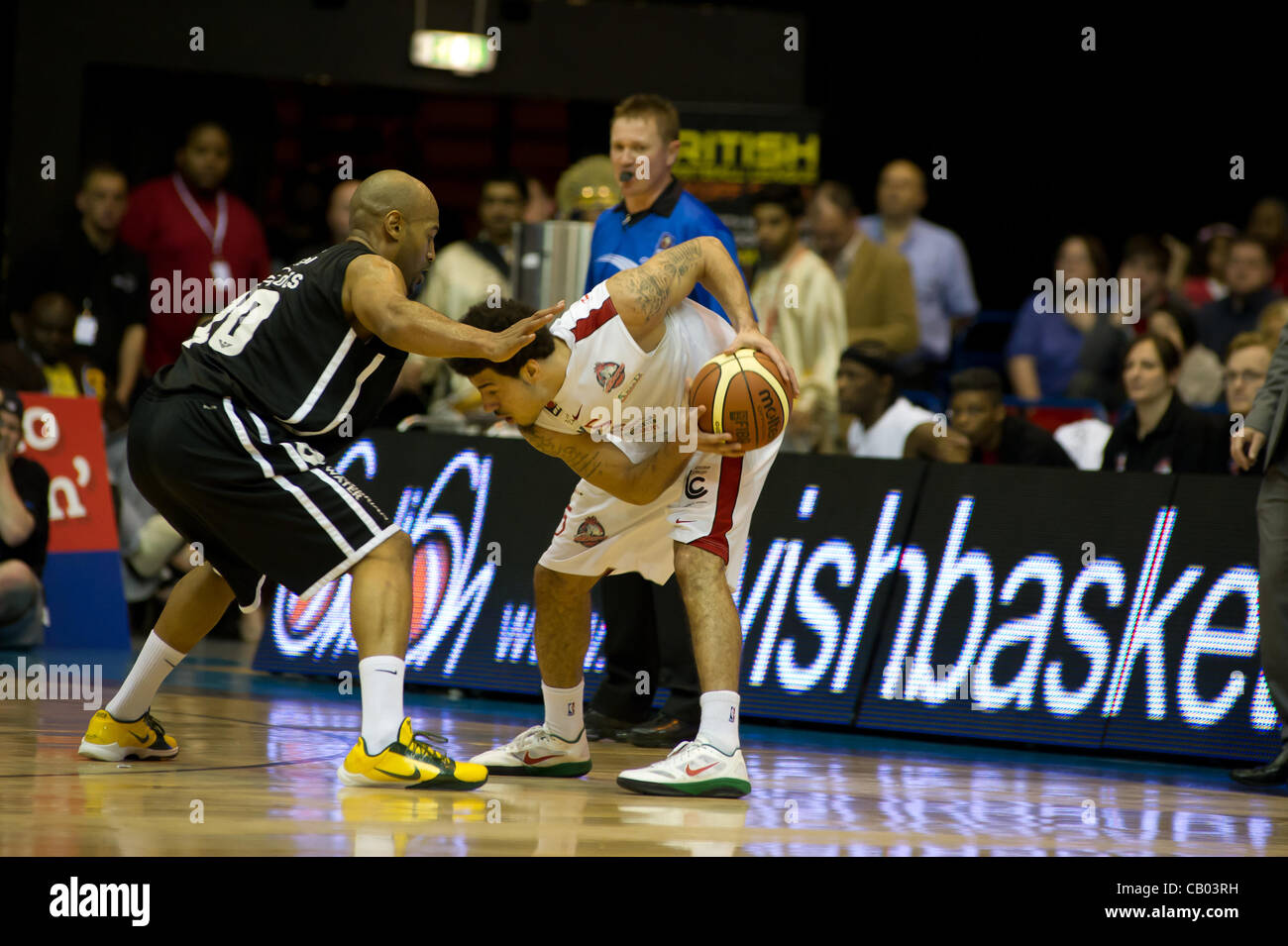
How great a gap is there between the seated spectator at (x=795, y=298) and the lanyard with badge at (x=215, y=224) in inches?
157

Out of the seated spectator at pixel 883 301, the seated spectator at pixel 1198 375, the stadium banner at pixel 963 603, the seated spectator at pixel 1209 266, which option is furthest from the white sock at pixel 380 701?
the seated spectator at pixel 1209 266

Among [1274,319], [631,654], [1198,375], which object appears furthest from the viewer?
[1198,375]

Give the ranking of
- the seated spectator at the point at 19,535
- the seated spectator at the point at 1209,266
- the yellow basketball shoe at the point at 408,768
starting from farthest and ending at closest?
1. the seated spectator at the point at 1209,266
2. the seated spectator at the point at 19,535
3. the yellow basketball shoe at the point at 408,768

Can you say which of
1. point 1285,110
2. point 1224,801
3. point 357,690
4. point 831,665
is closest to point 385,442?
point 357,690

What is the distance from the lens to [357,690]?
802cm

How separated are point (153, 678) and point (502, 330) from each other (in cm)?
172

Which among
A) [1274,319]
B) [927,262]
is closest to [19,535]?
[927,262]

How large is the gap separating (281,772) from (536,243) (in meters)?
4.47

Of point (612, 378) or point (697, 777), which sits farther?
point (612, 378)

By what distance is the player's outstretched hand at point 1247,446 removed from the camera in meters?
6.23

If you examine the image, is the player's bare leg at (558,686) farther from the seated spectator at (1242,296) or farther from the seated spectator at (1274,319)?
the seated spectator at (1242,296)

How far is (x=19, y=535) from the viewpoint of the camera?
884 cm

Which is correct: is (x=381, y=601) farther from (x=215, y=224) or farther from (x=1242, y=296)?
(x=1242, y=296)
